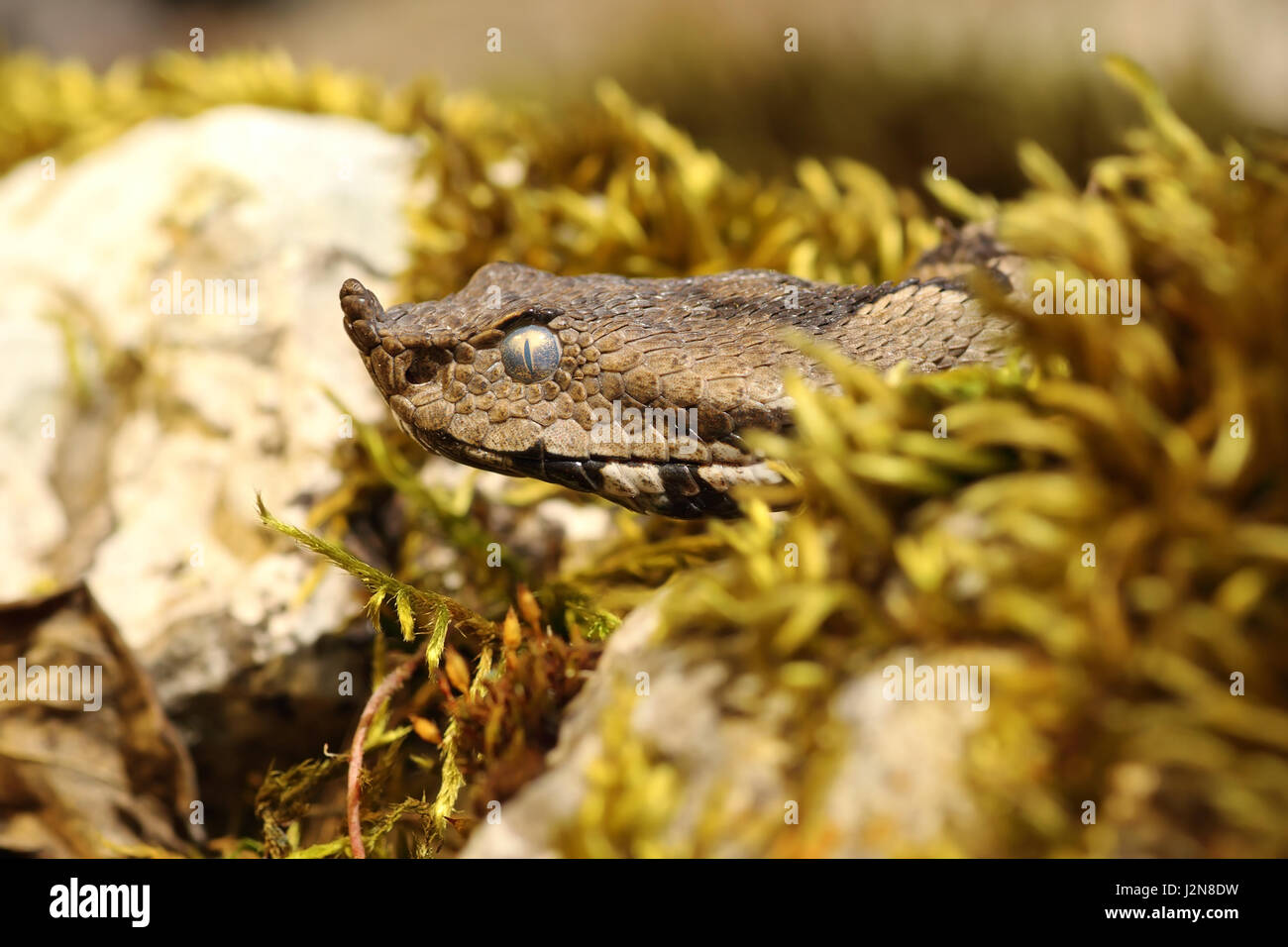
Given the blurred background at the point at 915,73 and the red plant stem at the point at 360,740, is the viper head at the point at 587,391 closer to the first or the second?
the red plant stem at the point at 360,740

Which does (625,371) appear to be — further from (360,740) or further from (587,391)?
(360,740)

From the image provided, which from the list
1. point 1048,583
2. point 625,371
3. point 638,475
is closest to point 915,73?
point 625,371

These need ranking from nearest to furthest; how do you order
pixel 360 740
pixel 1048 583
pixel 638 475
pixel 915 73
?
pixel 1048 583, pixel 360 740, pixel 638 475, pixel 915 73

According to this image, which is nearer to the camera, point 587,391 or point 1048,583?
point 1048,583

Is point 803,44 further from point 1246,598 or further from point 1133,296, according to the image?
point 1246,598

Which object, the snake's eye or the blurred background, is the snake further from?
the blurred background
